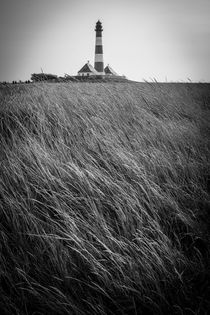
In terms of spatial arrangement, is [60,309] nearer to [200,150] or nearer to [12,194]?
[12,194]

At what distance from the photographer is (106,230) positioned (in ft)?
3.03

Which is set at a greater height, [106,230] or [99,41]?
[99,41]

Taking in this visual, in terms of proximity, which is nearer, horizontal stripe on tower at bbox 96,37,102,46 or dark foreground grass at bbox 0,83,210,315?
dark foreground grass at bbox 0,83,210,315

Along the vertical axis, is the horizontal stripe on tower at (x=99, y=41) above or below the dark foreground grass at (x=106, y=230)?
above

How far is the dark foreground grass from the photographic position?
0.73 m

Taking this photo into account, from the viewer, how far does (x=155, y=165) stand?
1.55 meters

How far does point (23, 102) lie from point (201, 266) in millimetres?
3001

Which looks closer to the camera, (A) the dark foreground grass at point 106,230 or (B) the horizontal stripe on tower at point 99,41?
(A) the dark foreground grass at point 106,230

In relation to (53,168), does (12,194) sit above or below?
below

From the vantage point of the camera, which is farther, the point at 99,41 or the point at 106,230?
the point at 99,41

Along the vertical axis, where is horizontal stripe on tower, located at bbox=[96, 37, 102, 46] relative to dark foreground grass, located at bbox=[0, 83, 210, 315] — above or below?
above

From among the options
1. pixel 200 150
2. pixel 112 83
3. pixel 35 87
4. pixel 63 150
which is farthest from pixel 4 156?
pixel 112 83

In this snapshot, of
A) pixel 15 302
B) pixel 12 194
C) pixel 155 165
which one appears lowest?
pixel 15 302

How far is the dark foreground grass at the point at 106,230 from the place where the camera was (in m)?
0.73
